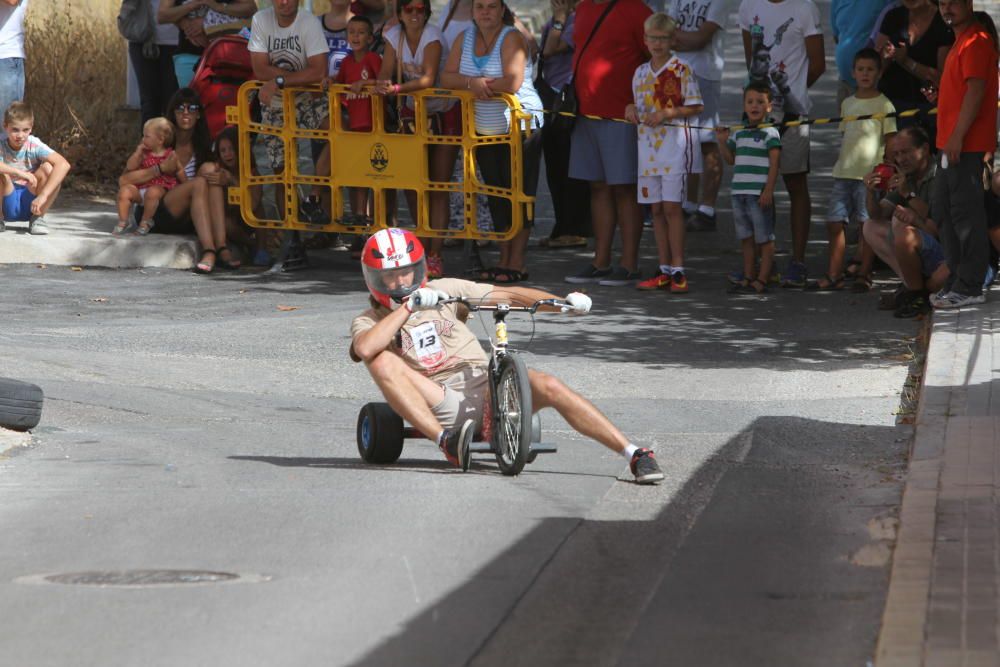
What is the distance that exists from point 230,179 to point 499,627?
1028 cm

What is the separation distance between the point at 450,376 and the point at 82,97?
1177 cm

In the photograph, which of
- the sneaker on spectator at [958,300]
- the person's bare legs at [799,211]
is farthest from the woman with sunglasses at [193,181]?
the sneaker on spectator at [958,300]

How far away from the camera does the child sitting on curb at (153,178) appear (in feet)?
51.4

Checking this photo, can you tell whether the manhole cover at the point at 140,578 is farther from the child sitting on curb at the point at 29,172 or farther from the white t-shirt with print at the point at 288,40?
the child sitting on curb at the point at 29,172

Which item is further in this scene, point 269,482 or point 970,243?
point 970,243

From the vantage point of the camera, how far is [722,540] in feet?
23.6

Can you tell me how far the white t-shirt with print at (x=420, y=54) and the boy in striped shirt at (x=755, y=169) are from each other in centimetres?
253

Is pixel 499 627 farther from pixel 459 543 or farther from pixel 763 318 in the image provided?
pixel 763 318

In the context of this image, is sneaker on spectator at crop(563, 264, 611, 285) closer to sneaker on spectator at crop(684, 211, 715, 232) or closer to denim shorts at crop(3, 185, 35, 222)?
sneaker on spectator at crop(684, 211, 715, 232)

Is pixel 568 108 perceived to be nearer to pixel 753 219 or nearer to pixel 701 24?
pixel 701 24

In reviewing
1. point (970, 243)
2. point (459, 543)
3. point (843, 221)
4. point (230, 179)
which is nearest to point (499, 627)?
point (459, 543)

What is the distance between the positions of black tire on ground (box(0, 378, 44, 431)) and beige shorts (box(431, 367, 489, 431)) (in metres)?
2.30

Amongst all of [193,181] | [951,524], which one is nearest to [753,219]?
[193,181]

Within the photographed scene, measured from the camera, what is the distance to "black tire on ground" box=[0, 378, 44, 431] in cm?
955
